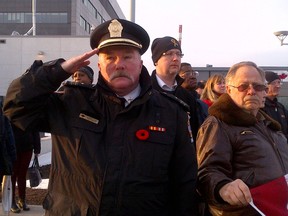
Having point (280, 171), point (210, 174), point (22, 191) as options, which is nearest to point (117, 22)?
point (210, 174)

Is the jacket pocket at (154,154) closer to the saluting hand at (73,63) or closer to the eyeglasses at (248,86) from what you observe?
the saluting hand at (73,63)

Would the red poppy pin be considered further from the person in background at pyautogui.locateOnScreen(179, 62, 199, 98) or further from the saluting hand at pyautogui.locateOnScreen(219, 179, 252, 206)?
the person in background at pyautogui.locateOnScreen(179, 62, 199, 98)

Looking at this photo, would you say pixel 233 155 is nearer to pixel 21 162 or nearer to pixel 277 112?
pixel 277 112

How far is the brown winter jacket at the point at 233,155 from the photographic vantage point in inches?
99.4

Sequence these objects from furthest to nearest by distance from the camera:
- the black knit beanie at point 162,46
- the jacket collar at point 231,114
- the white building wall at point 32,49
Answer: the white building wall at point 32,49 → the black knit beanie at point 162,46 → the jacket collar at point 231,114

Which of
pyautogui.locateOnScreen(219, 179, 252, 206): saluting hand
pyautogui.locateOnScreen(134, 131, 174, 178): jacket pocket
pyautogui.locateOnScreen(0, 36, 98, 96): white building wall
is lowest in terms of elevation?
pyautogui.locateOnScreen(219, 179, 252, 206): saluting hand

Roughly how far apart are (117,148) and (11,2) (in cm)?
6167

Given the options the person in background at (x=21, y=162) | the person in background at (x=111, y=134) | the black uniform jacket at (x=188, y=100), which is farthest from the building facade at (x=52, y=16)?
the person in background at (x=111, y=134)

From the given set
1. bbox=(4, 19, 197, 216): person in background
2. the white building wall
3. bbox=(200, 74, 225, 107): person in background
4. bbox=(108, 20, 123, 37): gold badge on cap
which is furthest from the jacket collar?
the white building wall

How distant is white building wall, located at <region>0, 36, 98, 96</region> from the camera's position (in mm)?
24125

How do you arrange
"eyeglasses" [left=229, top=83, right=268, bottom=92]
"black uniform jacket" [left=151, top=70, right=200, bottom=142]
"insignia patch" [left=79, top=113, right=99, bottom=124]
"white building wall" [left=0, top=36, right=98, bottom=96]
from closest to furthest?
"insignia patch" [left=79, top=113, right=99, bottom=124] < "eyeglasses" [left=229, top=83, right=268, bottom=92] < "black uniform jacket" [left=151, top=70, right=200, bottom=142] < "white building wall" [left=0, top=36, right=98, bottom=96]

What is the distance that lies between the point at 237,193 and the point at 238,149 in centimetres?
46

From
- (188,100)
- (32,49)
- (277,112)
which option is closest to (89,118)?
(188,100)

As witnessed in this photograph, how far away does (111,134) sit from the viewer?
7.27 feet
